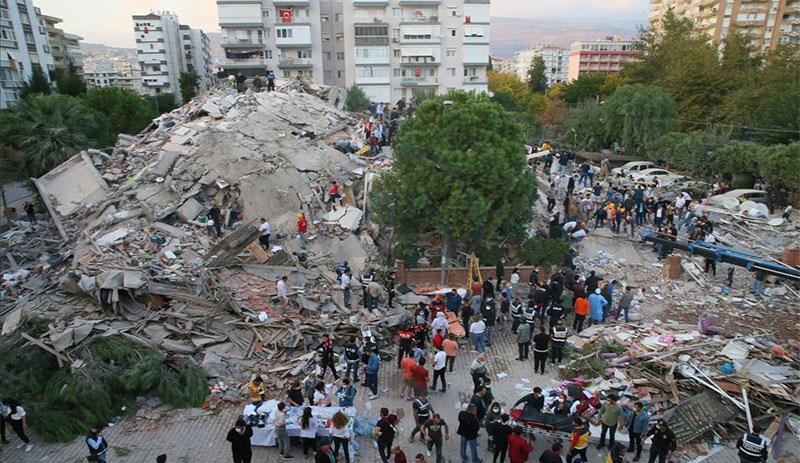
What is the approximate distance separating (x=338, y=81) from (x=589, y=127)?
1091 inches

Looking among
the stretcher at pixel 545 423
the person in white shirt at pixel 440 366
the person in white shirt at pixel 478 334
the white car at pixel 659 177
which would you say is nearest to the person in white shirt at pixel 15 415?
the person in white shirt at pixel 440 366

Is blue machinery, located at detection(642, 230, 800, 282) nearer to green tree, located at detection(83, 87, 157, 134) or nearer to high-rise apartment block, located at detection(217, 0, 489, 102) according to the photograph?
green tree, located at detection(83, 87, 157, 134)

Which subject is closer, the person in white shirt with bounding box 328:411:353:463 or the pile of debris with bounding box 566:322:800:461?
the person in white shirt with bounding box 328:411:353:463

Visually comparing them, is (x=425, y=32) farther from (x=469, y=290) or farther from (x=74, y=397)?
(x=74, y=397)

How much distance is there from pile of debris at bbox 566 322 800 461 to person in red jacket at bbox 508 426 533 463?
3219 millimetres

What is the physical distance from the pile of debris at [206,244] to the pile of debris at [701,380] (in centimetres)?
565

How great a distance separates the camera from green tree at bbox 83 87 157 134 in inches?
1321

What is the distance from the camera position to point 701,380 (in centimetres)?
1059

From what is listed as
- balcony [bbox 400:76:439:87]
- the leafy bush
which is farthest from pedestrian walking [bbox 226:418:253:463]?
balcony [bbox 400:76:439:87]

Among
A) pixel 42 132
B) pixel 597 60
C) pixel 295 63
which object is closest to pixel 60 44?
pixel 295 63

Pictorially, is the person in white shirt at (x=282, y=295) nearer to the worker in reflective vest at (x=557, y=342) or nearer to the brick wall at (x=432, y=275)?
the brick wall at (x=432, y=275)

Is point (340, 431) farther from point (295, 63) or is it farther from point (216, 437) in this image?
point (295, 63)

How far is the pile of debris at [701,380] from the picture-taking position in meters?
9.89

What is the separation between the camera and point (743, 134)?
114 feet
